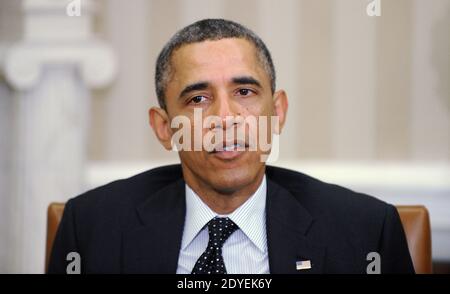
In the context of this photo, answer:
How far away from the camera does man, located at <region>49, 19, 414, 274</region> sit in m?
1.16

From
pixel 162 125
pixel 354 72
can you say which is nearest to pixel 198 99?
pixel 162 125

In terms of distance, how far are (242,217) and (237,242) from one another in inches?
1.9

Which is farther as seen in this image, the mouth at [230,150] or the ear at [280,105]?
the ear at [280,105]

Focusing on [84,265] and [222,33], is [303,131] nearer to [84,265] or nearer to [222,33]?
[222,33]

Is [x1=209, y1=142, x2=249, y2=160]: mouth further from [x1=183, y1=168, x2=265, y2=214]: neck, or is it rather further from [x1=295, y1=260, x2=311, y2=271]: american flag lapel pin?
[x1=295, y1=260, x2=311, y2=271]: american flag lapel pin

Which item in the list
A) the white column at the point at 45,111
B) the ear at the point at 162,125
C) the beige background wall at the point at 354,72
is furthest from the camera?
the white column at the point at 45,111

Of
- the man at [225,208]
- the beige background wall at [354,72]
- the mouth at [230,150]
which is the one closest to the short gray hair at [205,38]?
the man at [225,208]

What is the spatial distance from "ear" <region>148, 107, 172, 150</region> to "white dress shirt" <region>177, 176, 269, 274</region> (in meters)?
0.16

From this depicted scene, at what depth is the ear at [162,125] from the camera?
126 centimetres

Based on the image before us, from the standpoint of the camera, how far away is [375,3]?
4.54ft

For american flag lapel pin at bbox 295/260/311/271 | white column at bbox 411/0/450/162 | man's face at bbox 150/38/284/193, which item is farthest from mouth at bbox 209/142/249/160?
white column at bbox 411/0/450/162

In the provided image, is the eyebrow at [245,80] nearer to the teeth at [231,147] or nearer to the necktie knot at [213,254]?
the teeth at [231,147]

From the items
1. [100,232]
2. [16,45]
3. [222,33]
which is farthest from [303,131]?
[16,45]

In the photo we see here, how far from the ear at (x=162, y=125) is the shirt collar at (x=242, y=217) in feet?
0.37
